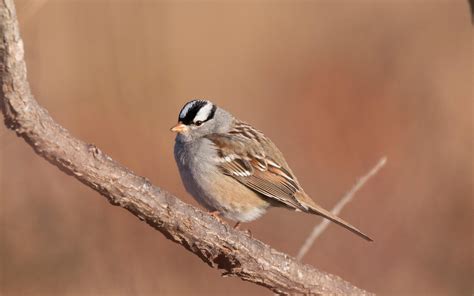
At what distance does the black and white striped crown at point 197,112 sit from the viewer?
15.2 ft

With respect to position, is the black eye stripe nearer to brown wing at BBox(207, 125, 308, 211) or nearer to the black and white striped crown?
the black and white striped crown

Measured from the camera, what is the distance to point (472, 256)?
25.7ft

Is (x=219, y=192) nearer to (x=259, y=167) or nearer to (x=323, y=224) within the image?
(x=259, y=167)

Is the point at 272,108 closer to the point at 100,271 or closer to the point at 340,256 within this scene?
the point at 340,256

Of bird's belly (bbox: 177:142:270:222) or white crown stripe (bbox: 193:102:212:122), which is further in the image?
white crown stripe (bbox: 193:102:212:122)

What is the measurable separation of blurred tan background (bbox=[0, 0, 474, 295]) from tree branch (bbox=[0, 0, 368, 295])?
103cm

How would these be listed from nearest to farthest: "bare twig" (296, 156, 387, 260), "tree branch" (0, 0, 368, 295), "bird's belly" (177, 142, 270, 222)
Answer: "tree branch" (0, 0, 368, 295) → "bare twig" (296, 156, 387, 260) → "bird's belly" (177, 142, 270, 222)

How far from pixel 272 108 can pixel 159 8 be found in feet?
6.94

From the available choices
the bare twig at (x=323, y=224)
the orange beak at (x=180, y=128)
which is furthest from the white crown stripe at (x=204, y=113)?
the bare twig at (x=323, y=224)

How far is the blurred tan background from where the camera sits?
607 centimetres

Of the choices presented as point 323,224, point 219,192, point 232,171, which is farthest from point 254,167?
point 323,224

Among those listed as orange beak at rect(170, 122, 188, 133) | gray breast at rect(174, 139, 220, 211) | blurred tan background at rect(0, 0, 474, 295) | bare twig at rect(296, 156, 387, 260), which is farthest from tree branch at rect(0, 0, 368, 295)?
orange beak at rect(170, 122, 188, 133)

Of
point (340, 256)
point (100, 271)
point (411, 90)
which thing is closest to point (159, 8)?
point (411, 90)

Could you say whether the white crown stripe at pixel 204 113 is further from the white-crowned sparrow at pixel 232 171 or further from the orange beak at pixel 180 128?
the orange beak at pixel 180 128
